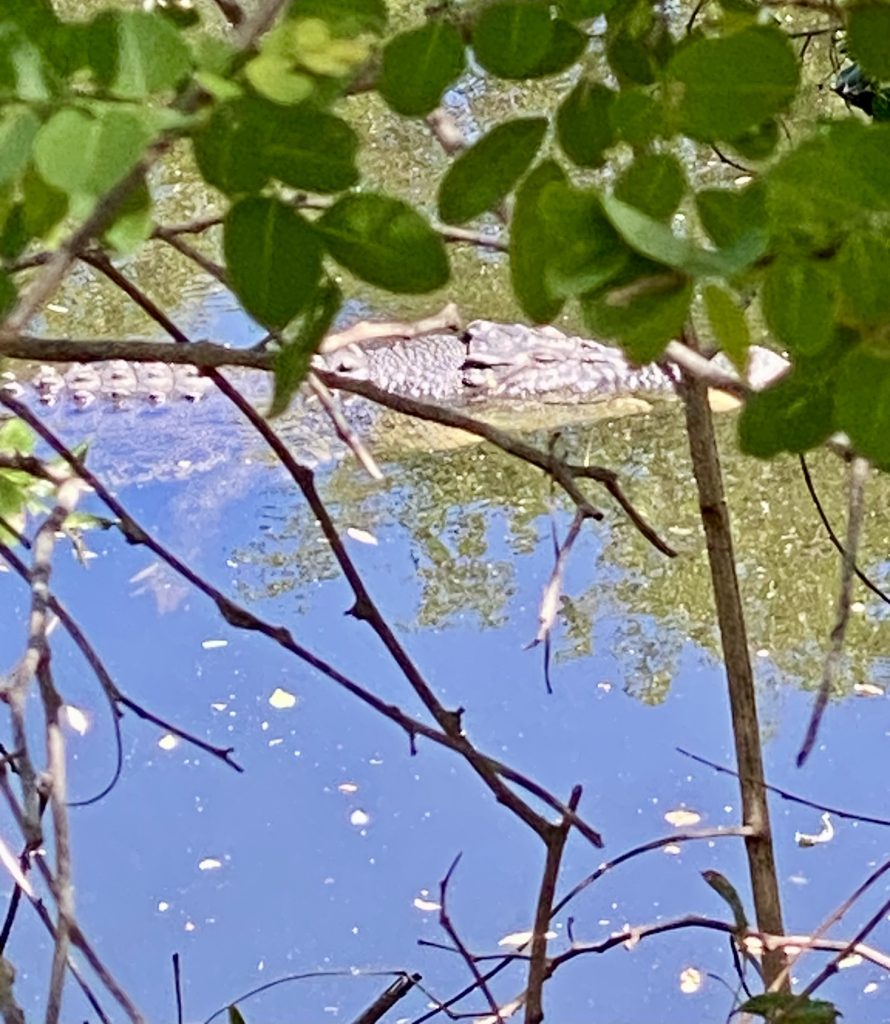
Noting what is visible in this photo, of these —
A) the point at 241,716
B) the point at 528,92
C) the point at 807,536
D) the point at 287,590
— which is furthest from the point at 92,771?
the point at 528,92

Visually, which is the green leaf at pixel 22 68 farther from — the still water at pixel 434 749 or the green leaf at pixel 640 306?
the still water at pixel 434 749

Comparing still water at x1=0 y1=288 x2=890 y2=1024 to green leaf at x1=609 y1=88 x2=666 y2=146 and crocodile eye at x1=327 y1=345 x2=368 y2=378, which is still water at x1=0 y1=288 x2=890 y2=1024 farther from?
green leaf at x1=609 y1=88 x2=666 y2=146

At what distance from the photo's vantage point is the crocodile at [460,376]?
13.6ft

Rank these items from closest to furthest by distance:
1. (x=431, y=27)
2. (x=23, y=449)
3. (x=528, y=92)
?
(x=431, y=27) < (x=23, y=449) < (x=528, y=92)

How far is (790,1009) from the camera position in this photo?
70 centimetres

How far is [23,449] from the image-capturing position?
1199 millimetres

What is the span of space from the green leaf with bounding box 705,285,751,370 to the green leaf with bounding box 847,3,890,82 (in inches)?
4.8

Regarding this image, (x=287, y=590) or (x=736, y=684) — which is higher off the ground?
(x=287, y=590)

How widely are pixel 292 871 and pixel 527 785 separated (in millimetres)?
1503

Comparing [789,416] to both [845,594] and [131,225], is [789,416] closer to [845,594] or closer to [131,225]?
[131,225]

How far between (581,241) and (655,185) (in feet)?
0.30

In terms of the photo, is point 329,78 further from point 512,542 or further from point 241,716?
point 512,542

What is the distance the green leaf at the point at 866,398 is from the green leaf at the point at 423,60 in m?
0.13

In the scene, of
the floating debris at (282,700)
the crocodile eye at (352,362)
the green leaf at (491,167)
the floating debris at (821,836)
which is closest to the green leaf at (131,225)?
the green leaf at (491,167)
